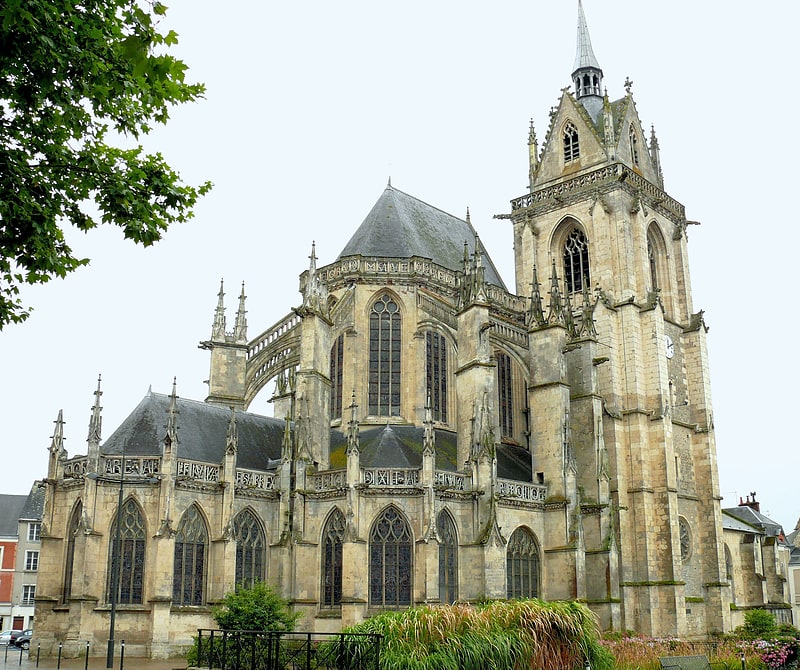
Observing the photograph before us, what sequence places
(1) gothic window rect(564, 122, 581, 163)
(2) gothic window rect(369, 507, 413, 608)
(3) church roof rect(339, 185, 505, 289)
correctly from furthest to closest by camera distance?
(1) gothic window rect(564, 122, 581, 163) < (3) church roof rect(339, 185, 505, 289) < (2) gothic window rect(369, 507, 413, 608)

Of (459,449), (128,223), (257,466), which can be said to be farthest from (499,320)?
(128,223)

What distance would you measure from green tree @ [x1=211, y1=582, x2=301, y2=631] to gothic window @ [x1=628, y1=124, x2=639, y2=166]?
29738 mm

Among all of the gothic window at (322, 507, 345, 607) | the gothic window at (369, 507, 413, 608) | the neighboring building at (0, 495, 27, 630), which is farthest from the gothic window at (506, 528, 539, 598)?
the neighboring building at (0, 495, 27, 630)

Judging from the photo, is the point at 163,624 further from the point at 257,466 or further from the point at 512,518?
the point at 512,518

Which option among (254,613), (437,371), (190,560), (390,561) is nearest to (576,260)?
(437,371)

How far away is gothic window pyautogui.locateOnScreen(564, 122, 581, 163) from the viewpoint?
43.2 metres

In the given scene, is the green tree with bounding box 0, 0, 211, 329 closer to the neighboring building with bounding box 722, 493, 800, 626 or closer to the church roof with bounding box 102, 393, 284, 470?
the church roof with bounding box 102, 393, 284, 470

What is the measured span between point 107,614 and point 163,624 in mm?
1666

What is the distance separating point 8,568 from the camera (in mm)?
52875

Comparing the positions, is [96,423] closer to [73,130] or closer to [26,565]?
[73,130]

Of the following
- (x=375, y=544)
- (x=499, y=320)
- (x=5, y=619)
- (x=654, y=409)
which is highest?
(x=499, y=320)

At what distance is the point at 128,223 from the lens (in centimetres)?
1086

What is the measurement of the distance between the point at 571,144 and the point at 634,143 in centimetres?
313

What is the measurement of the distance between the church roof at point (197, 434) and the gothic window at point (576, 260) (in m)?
16.5
